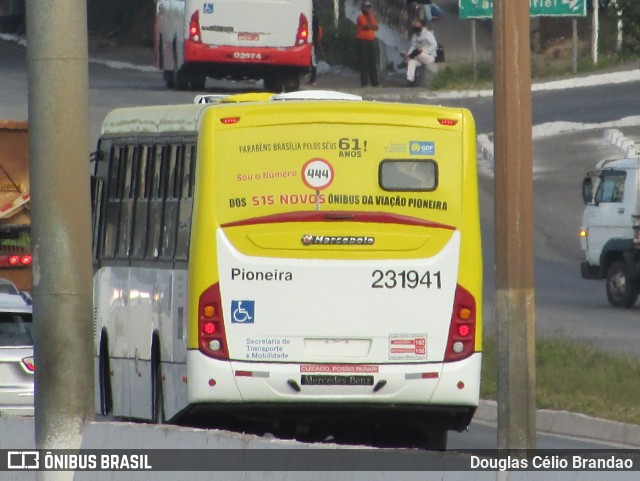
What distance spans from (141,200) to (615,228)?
13.7 m

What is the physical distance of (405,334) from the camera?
14.0 metres

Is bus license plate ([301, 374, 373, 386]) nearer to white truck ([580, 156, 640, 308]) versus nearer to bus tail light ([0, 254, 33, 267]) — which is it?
bus tail light ([0, 254, 33, 267])

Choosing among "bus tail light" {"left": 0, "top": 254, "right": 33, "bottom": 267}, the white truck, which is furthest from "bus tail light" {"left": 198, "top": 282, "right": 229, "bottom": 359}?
the white truck

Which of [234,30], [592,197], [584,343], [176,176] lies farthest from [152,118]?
[234,30]

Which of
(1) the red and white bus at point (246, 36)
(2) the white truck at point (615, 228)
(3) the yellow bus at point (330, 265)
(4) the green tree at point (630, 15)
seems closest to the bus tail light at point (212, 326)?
(3) the yellow bus at point (330, 265)

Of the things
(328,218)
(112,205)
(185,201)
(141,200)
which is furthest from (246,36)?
(328,218)

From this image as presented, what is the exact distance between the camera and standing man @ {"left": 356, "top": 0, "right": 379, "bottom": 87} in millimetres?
44750

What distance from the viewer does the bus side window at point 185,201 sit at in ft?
46.9

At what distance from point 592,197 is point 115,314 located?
13251 millimetres

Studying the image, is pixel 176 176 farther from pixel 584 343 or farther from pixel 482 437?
pixel 584 343

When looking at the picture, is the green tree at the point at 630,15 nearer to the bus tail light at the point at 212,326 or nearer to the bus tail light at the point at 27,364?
the bus tail light at the point at 27,364

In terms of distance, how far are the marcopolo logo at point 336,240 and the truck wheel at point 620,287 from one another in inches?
559

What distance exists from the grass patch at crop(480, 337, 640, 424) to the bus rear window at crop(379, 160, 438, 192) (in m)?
3.32

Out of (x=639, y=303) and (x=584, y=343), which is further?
(x=639, y=303)
